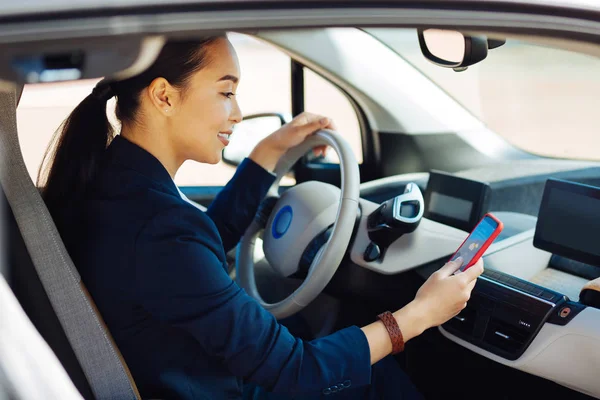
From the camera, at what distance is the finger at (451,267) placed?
1331 millimetres

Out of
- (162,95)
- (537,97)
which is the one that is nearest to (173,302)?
(162,95)

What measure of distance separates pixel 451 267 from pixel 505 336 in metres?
0.26

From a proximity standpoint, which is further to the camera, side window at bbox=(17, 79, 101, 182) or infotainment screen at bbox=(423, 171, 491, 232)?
infotainment screen at bbox=(423, 171, 491, 232)

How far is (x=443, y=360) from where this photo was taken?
1.73 m

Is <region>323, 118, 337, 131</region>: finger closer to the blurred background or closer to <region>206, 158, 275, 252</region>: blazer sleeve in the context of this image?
<region>206, 158, 275, 252</region>: blazer sleeve

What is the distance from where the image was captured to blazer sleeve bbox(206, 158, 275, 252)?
5.97 ft

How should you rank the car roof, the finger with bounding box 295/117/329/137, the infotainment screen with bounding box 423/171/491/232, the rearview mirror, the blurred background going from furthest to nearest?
the blurred background < the rearview mirror < the infotainment screen with bounding box 423/171/491/232 < the finger with bounding box 295/117/329/137 < the car roof

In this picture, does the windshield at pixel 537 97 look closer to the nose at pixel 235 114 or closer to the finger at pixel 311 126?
the finger at pixel 311 126

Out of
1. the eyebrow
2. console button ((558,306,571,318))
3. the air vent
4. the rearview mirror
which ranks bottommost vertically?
the air vent

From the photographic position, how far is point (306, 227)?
5.76ft

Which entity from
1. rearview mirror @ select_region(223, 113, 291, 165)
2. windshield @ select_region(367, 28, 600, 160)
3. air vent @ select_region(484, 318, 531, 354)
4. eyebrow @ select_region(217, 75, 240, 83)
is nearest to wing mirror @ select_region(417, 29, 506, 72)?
eyebrow @ select_region(217, 75, 240, 83)

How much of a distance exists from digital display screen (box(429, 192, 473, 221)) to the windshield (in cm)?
231

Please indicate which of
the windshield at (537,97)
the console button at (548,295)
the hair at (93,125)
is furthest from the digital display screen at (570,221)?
the windshield at (537,97)

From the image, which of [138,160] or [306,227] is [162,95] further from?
[306,227]
